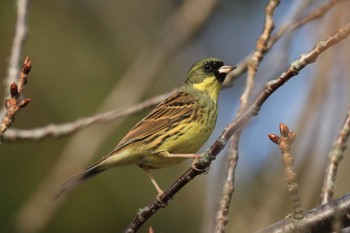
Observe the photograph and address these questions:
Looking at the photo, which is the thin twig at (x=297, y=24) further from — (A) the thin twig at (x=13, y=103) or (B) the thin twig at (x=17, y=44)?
(A) the thin twig at (x=13, y=103)

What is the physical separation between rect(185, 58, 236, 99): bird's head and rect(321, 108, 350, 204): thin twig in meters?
2.55

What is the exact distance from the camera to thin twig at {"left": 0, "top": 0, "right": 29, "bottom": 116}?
14.4ft

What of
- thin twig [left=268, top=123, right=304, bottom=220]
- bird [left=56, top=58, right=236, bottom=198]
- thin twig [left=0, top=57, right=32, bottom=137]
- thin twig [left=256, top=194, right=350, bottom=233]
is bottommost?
thin twig [left=256, top=194, right=350, bottom=233]

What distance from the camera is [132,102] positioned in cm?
580

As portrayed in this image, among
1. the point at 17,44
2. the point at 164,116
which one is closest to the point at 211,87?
the point at 164,116

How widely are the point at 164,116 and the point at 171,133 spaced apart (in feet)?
0.96

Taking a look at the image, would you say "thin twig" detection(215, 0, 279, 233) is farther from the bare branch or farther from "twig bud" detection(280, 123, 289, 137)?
the bare branch

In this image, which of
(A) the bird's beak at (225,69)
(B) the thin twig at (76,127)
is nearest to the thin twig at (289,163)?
(B) the thin twig at (76,127)

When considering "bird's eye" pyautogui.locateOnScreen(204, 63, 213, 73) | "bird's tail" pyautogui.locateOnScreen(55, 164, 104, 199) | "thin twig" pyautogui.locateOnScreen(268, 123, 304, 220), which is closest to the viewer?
"thin twig" pyautogui.locateOnScreen(268, 123, 304, 220)

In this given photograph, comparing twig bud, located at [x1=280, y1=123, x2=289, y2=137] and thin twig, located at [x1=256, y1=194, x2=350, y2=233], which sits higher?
twig bud, located at [x1=280, y1=123, x2=289, y2=137]

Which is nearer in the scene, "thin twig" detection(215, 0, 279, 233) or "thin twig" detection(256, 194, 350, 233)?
"thin twig" detection(256, 194, 350, 233)

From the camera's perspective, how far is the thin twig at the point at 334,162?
3.27m

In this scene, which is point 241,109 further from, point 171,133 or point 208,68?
point 208,68

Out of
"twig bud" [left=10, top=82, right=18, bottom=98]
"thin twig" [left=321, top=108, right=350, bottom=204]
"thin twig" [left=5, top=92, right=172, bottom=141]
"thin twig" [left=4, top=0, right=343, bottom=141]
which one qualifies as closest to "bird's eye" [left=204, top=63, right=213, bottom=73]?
"thin twig" [left=4, top=0, right=343, bottom=141]
